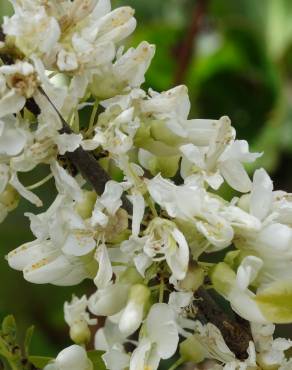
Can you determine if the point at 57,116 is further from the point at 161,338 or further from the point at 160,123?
the point at 161,338

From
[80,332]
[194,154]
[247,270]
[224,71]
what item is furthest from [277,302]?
[224,71]

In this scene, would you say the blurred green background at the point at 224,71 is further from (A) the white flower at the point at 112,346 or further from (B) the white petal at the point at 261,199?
(B) the white petal at the point at 261,199

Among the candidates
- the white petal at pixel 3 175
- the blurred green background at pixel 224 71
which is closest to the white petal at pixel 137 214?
the white petal at pixel 3 175

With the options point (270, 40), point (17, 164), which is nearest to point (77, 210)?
point (17, 164)

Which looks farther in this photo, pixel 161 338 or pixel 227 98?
pixel 227 98

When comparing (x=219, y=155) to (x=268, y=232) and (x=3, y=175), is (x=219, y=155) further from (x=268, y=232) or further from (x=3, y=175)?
(x=3, y=175)

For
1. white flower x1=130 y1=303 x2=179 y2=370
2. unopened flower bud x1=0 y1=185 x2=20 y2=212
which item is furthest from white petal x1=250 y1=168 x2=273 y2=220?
unopened flower bud x1=0 y1=185 x2=20 y2=212
